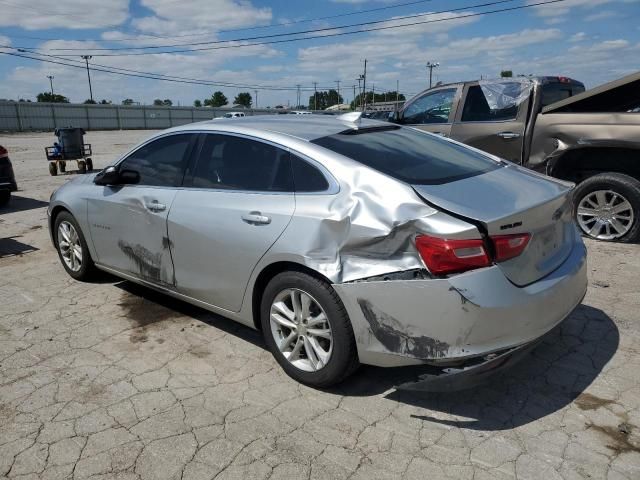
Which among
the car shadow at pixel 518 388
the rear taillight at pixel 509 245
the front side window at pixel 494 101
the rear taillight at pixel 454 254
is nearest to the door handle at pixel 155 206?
the car shadow at pixel 518 388

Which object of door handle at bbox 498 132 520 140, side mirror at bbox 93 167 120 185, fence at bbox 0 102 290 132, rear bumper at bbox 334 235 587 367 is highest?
door handle at bbox 498 132 520 140

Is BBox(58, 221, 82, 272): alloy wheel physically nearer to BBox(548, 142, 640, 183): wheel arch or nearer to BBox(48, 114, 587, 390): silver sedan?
BBox(48, 114, 587, 390): silver sedan

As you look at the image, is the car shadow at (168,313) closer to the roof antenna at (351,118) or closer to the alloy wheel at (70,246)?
the alloy wheel at (70,246)

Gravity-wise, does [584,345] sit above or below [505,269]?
below

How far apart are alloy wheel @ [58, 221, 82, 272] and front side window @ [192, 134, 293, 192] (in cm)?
191

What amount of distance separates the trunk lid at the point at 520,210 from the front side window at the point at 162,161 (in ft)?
6.33

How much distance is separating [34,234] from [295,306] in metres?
5.60

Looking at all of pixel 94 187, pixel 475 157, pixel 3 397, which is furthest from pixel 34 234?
pixel 475 157

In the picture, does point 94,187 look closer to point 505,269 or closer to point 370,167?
point 370,167

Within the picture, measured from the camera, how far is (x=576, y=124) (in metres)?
6.07

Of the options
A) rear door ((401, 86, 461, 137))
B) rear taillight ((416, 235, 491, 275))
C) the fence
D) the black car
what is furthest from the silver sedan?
the fence

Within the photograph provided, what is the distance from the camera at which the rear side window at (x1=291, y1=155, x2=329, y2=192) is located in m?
3.05

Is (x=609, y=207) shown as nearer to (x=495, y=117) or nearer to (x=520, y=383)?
(x=495, y=117)

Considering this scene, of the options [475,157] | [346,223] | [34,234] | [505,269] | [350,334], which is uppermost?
[475,157]
